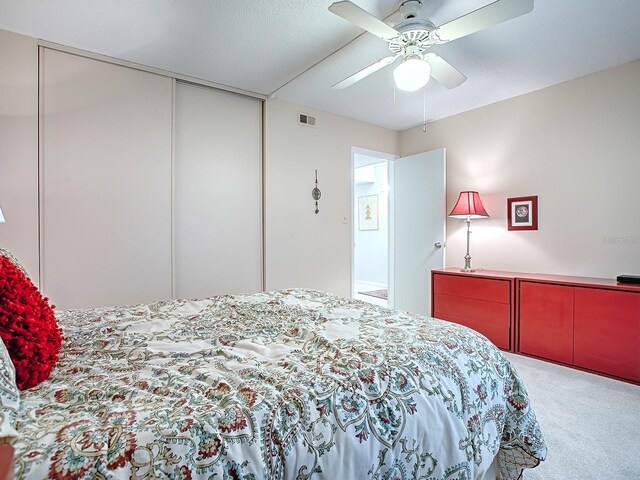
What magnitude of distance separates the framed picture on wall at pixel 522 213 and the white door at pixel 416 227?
0.68 metres

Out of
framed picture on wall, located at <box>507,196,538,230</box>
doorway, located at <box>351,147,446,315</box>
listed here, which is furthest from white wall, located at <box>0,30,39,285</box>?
framed picture on wall, located at <box>507,196,538,230</box>

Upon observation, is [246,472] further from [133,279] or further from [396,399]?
[133,279]

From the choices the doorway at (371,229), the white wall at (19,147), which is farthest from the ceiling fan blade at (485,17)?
the doorway at (371,229)

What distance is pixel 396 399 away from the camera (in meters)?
0.93

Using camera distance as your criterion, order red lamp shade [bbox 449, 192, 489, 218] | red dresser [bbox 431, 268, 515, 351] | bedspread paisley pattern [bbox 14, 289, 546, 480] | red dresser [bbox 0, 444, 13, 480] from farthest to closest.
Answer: red lamp shade [bbox 449, 192, 489, 218] < red dresser [bbox 431, 268, 515, 351] < bedspread paisley pattern [bbox 14, 289, 546, 480] < red dresser [bbox 0, 444, 13, 480]

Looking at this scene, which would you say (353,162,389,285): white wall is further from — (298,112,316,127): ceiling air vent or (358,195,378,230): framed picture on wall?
(298,112,316,127): ceiling air vent

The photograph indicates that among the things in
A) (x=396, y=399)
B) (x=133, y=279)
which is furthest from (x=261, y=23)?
(x=396, y=399)

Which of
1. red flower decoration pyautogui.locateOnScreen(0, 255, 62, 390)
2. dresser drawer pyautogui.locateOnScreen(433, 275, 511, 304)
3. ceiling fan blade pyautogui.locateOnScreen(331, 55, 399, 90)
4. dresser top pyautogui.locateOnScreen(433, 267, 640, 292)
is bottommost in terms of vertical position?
dresser drawer pyautogui.locateOnScreen(433, 275, 511, 304)

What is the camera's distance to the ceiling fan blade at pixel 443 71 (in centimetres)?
211

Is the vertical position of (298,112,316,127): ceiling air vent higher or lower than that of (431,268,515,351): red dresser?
higher

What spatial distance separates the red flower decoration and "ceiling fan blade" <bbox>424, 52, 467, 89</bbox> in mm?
2300

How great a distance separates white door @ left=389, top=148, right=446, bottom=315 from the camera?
3918mm

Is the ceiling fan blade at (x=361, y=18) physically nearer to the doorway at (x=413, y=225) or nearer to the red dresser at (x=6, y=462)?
the red dresser at (x=6, y=462)

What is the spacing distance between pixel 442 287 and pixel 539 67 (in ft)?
7.00
